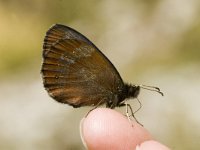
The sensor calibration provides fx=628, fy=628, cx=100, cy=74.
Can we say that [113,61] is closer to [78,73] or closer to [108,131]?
[78,73]

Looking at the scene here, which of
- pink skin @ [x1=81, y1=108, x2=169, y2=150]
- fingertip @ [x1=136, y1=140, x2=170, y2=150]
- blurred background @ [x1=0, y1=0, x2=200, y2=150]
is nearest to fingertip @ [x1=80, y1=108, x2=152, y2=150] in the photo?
pink skin @ [x1=81, y1=108, x2=169, y2=150]

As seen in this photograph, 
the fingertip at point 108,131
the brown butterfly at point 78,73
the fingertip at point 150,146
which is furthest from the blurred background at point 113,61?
the fingertip at point 150,146

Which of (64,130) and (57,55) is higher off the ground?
(57,55)

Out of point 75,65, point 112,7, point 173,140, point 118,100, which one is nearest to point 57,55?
point 75,65

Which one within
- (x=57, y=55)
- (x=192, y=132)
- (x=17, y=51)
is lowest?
(x=192, y=132)

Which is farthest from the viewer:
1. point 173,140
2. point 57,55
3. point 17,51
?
point 17,51

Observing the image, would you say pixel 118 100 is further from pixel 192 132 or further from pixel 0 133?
pixel 0 133
